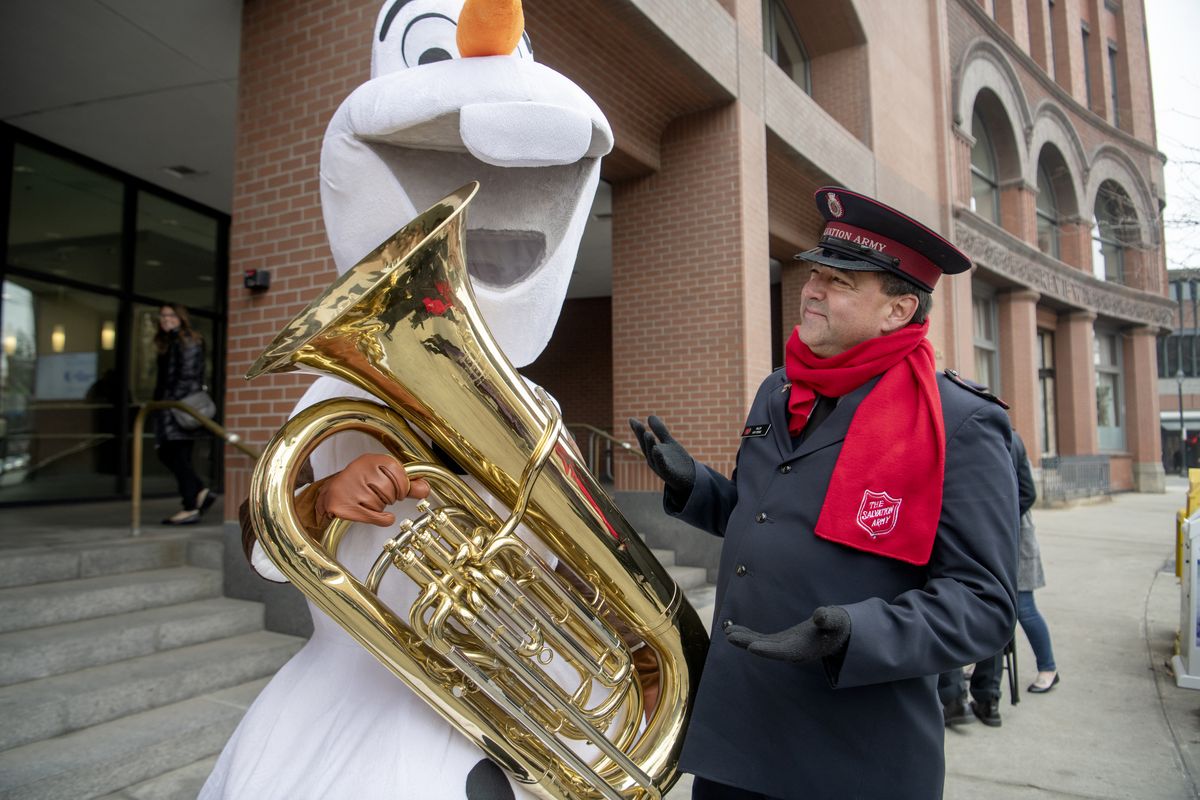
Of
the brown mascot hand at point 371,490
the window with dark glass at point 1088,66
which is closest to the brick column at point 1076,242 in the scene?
the window with dark glass at point 1088,66

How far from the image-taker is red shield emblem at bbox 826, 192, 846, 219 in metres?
1.56

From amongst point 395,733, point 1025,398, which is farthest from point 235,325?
point 1025,398

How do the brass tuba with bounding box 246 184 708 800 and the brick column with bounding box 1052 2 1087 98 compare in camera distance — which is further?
the brick column with bounding box 1052 2 1087 98

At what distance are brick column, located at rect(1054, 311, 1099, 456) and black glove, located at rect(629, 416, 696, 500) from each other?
18.8 metres

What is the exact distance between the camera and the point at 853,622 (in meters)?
1.18

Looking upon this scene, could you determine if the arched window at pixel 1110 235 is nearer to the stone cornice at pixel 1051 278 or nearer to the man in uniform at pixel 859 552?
the stone cornice at pixel 1051 278

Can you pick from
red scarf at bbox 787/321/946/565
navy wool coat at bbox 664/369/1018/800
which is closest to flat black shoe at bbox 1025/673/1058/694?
navy wool coat at bbox 664/369/1018/800

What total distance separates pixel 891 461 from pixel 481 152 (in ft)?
3.45

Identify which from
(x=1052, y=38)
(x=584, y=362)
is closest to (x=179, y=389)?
(x=584, y=362)

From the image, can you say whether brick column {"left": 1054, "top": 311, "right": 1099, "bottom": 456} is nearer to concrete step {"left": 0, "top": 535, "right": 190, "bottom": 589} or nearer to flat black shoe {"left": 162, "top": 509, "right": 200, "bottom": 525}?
flat black shoe {"left": 162, "top": 509, "right": 200, "bottom": 525}

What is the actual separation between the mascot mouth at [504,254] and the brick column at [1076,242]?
1886 centimetres

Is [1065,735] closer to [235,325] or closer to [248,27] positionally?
[235,325]

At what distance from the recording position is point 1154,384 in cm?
1969

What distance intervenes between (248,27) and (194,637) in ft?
10.8
